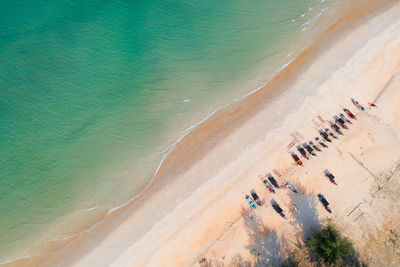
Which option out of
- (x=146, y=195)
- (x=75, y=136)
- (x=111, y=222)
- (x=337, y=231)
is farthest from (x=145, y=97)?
(x=337, y=231)

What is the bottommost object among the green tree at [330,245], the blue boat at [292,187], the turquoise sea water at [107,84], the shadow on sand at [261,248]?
the green tree at [330,245]

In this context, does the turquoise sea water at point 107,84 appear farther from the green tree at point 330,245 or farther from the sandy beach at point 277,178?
the green tree at point 330,245

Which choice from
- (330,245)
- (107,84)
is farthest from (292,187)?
(107,84)

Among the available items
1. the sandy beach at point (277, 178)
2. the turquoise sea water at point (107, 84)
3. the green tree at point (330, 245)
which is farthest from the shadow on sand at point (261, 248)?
the turquoise sea water at point (107, 84)

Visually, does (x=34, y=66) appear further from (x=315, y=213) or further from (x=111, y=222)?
(x=315, y=213)

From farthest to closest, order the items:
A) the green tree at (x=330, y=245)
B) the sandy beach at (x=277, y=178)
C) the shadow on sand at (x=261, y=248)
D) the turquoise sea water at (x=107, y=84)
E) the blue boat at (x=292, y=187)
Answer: the turquoise sea water at (x=107, y=84) → the blue boat at (x=292, y=187) → the sandy beach at (x=277, y=178) → the shadow on sand at (x=261, y=248) → the green tree at (x=330, y=245)
